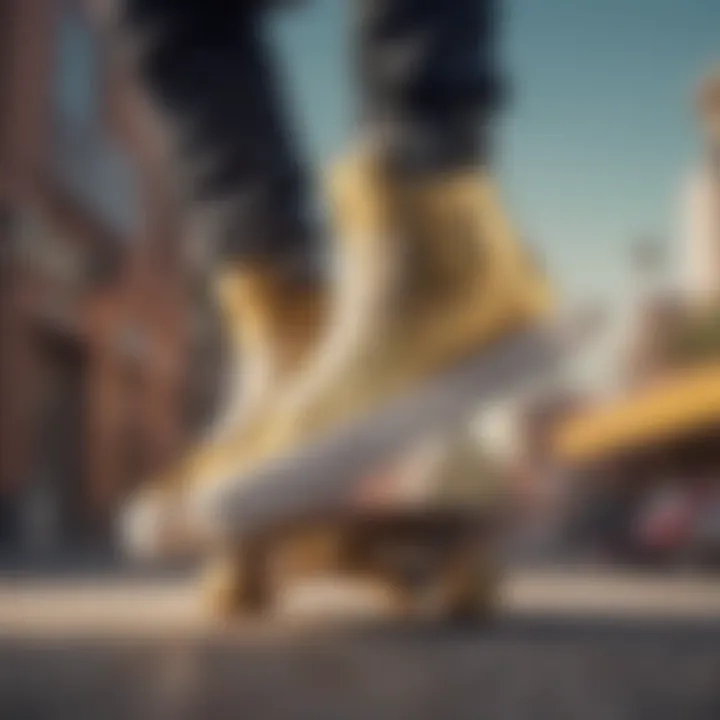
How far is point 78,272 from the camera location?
78 cm

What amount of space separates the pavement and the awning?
0.37 feet

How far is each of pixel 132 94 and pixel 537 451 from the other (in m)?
0.29

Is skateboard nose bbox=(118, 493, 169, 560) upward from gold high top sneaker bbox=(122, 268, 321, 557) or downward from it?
downward

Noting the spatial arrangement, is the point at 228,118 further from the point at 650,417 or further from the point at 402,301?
the point at 650,417

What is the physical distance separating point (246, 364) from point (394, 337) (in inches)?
3.7

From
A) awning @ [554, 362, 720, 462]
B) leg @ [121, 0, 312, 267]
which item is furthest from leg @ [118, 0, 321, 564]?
awning @ [554, 362, 720, 462]

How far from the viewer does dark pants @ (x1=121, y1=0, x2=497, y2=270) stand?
2.13 feet

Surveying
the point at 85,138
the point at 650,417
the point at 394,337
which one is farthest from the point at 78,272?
the point at 650,417

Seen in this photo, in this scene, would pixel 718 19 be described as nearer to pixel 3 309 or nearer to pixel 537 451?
pixel 537 451

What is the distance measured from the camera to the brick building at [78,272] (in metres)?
0.76

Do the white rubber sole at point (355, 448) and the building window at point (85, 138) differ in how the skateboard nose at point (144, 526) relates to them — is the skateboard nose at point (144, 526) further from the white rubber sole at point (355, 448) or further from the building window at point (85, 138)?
the building window at point (85, 138)

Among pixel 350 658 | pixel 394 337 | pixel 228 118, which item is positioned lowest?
pixel 350 658

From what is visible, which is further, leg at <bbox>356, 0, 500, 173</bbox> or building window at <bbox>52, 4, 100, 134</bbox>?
building window at <bbox>52, 4, 100, 134</bbox>

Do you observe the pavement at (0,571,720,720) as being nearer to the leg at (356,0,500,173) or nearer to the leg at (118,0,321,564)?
the leg at (118,0,321,564)
